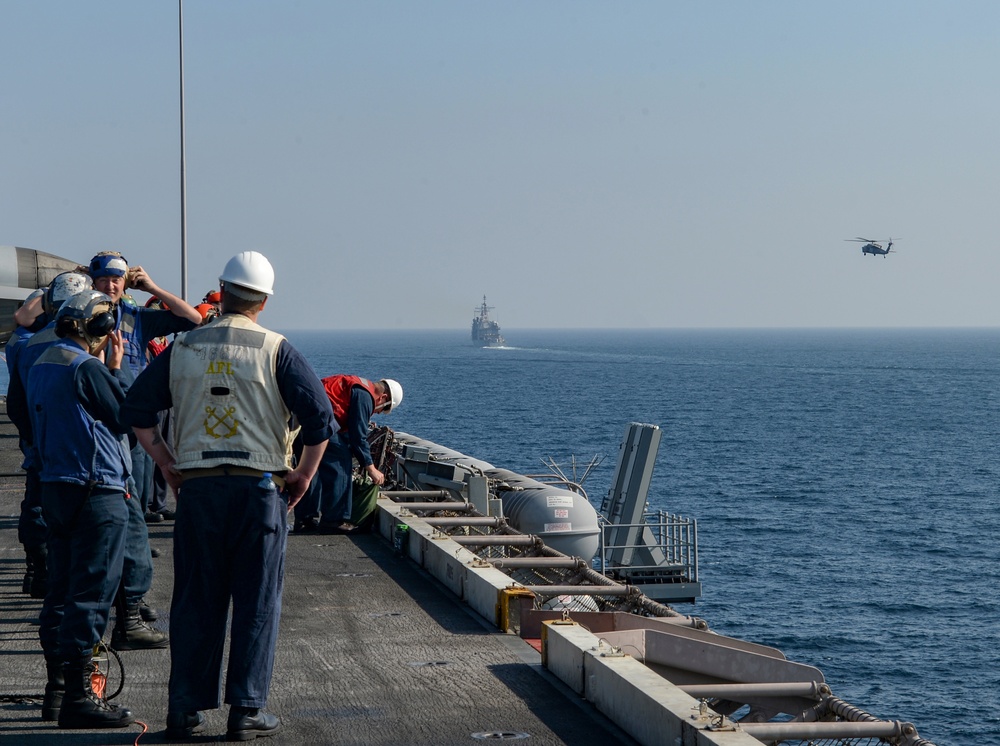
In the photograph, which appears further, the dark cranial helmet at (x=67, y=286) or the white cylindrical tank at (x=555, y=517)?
the white cylindrical tank at (x=555, y=517)

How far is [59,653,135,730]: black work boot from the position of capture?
5.91 metres

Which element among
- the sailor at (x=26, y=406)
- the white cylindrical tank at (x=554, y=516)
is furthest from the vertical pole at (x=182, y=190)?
the sailor at (x=26, y=406)

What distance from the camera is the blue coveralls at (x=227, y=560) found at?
5570 millimetres

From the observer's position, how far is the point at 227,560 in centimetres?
567

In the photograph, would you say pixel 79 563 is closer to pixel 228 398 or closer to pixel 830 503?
pixel 228 398

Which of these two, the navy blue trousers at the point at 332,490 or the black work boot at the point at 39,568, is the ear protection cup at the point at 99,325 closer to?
the black work boot at the point at 39,568

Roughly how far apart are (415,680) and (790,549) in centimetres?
3956

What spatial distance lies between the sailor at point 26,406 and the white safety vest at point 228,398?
4.21 ft

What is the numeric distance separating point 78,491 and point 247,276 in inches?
55.2

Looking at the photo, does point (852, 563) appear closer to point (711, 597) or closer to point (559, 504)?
point (711, 597)

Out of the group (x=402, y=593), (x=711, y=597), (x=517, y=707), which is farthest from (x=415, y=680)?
(x=711, y=597)

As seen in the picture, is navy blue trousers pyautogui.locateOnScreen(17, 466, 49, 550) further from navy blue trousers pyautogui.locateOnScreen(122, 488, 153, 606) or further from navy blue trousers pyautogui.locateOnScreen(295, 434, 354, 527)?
navy blue trousers pyautogui.locateOnScreen(295, 434, 354, 527)

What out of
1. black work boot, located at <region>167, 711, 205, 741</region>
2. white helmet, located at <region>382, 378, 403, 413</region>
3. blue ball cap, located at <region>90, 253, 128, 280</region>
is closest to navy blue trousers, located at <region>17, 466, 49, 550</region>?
blue ball cap, located at <region>90, 253, 128, 280</region>

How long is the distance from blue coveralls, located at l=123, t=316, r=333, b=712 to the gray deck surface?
391 mm
